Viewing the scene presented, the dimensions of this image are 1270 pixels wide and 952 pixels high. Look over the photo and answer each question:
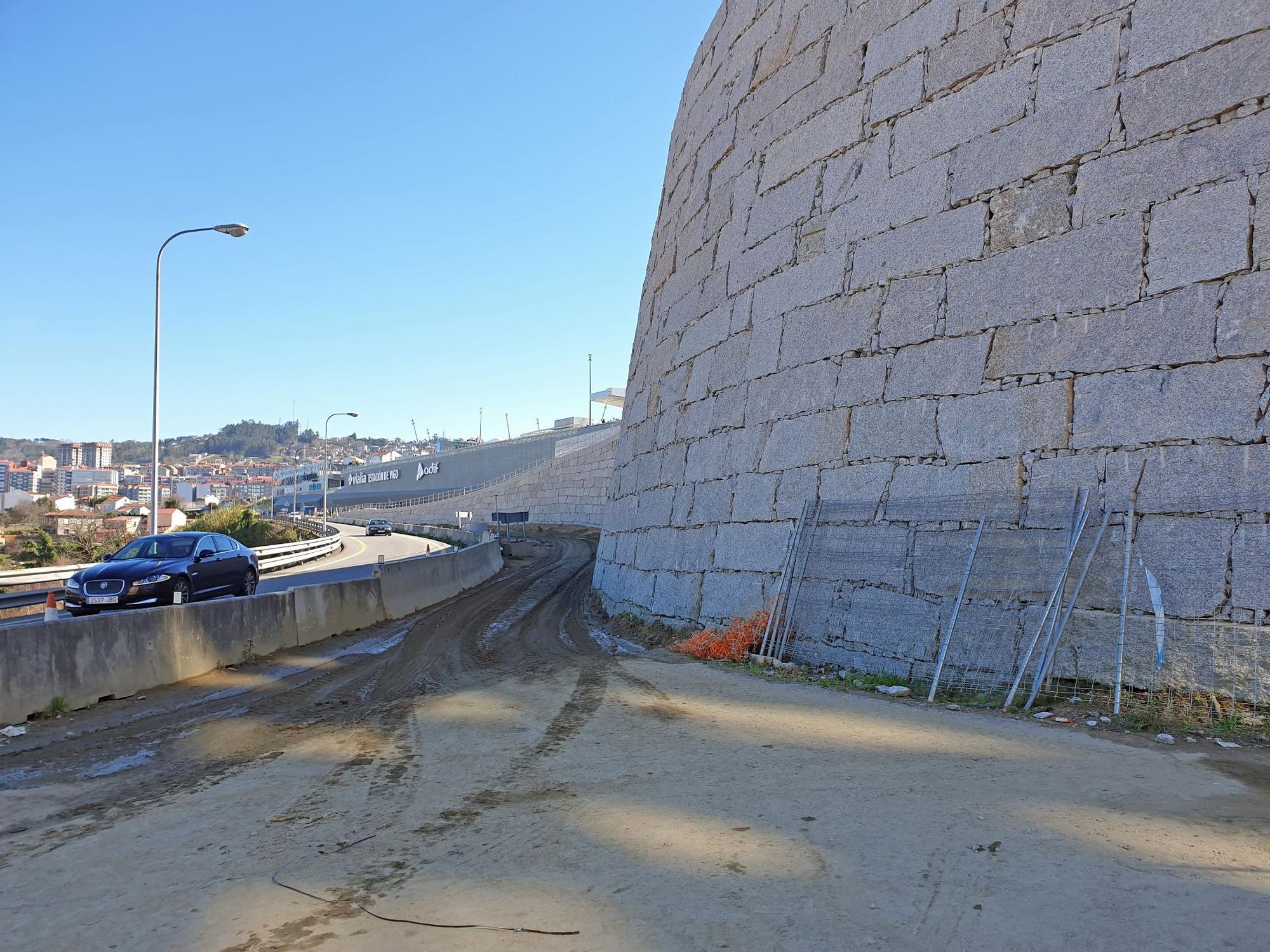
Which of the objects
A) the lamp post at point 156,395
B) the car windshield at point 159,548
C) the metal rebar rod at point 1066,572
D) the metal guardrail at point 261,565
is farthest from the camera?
the lamp post at point 156,395

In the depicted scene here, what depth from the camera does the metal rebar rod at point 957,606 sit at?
25.9 feet

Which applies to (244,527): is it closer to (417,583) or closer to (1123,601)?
(417,583)

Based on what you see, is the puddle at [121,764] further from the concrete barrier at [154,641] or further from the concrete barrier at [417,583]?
the concrete barrier at [417,583]

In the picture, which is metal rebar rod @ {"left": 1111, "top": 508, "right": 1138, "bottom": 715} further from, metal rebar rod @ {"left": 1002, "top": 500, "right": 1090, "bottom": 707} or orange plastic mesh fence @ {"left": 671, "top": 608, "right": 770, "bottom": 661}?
orange plastic mesh fence @ {"left": 671, "top": 608, "right": 770, "bottom": 661}

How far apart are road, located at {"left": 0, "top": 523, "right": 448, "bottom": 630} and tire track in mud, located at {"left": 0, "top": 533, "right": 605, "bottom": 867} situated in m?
1.90

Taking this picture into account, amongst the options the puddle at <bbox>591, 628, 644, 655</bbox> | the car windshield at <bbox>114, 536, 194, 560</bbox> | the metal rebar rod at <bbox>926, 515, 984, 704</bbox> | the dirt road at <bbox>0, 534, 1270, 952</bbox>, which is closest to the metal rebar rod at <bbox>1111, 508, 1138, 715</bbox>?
the dirt road at <bbox>0, 534, 1270, 952</bbox>

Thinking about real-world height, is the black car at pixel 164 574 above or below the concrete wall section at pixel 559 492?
below

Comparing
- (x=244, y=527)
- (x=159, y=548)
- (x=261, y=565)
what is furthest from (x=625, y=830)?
(x=244, y=527)

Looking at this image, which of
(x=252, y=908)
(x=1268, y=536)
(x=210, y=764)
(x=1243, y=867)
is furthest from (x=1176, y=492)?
(x=210, y=764)

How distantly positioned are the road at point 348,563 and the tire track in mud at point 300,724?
1.90 meters

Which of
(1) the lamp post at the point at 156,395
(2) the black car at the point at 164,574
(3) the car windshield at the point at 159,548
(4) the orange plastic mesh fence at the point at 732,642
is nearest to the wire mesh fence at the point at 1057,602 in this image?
(4) the orange plastic mesh fence at the point at 732,642

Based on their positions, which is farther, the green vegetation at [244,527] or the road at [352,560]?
the green vegetation at [244,527]

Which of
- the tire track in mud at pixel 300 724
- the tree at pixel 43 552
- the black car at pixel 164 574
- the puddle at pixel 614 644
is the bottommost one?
the tree at pixel 43 552

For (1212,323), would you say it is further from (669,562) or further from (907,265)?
(669,562)
